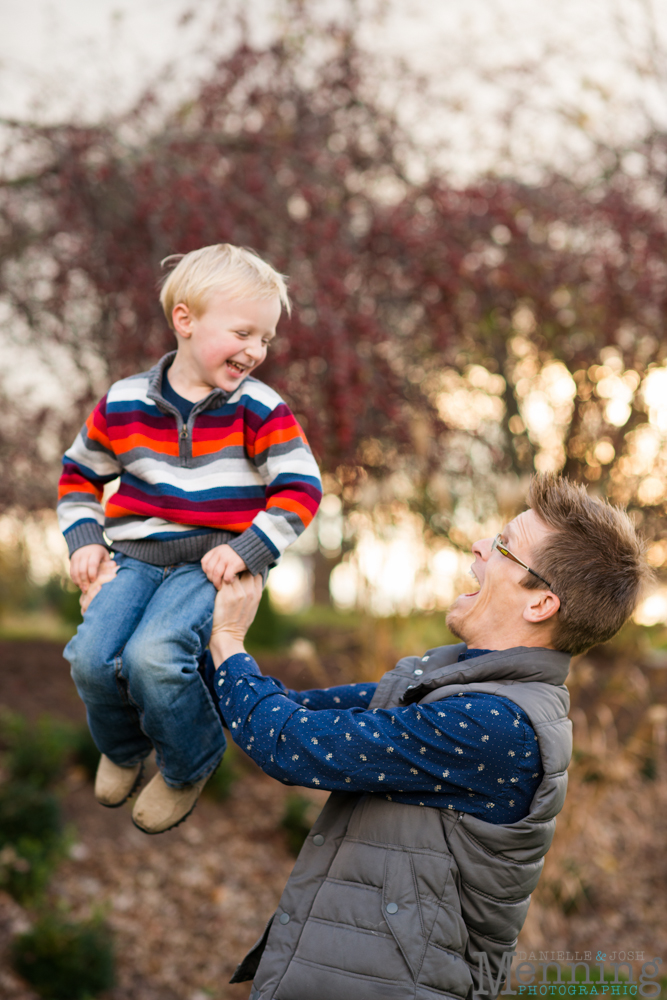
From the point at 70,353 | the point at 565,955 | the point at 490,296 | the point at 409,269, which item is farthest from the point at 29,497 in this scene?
the point at 565,955

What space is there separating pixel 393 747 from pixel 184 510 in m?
0.65

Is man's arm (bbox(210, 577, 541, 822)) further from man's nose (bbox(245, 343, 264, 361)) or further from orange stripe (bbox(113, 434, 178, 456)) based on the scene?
man's nose (bbox(245, 343, 264, 361))

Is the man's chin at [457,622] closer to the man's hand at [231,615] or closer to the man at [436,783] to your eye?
the man at [436,783]

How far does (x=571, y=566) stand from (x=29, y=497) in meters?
3.92

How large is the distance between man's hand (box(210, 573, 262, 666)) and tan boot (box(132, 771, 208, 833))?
1.07 ft

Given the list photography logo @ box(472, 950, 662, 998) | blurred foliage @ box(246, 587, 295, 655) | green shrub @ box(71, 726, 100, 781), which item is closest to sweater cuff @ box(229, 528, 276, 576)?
photography logo @ box(472, 950, 662, 998)

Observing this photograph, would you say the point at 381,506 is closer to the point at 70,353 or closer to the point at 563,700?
the point at 70,353

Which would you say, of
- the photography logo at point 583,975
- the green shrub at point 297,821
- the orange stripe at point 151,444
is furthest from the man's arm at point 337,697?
the green shrub at point 297,821

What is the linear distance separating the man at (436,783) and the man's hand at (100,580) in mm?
275

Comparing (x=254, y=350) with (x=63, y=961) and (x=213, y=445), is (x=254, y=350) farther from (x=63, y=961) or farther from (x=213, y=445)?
(x=63, y=961)

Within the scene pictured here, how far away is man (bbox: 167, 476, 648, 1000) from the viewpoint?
155cm

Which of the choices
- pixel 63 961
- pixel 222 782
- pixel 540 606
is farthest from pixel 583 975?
pixel 540 606

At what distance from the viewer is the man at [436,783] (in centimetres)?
155

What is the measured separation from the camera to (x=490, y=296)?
490 centimetres
